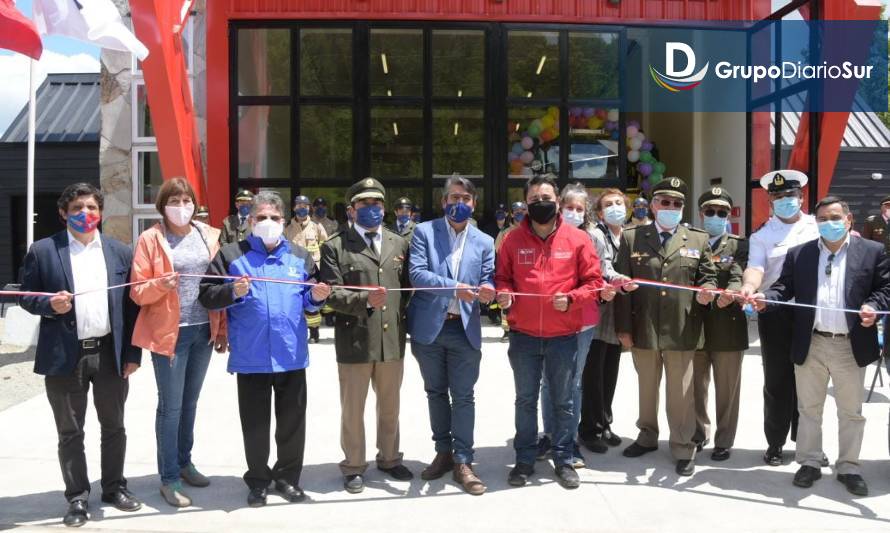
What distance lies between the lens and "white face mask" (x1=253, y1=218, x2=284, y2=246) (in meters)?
4.66

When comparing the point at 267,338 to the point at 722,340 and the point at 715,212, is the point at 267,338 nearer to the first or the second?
the point at 722,340

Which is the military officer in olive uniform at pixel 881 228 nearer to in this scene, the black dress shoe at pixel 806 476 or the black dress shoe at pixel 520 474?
the black dress shoe at pixel 806 476

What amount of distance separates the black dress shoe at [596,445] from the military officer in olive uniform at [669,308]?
17 centimetres

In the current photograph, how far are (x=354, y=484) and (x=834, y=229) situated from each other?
137 inches

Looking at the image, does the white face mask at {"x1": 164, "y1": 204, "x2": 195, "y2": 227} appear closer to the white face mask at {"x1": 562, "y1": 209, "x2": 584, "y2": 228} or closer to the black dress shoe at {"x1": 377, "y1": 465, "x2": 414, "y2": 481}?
the black dress shoe at {"x1": 377, "y1": 465, "x2": 414, "y2": 481}

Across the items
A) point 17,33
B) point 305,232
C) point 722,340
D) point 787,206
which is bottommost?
point 722,340

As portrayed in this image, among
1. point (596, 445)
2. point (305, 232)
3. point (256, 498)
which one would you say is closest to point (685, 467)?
point (596, 445)

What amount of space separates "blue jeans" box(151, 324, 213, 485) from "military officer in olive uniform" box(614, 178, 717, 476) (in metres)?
2.84

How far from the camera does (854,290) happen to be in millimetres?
4922

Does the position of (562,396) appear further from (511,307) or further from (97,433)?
(97,433)

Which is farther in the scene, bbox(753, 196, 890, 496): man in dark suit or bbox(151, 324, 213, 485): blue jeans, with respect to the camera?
bbox(753, 196, 890, 496): man in dark suit

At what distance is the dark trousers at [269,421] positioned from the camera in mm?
4684

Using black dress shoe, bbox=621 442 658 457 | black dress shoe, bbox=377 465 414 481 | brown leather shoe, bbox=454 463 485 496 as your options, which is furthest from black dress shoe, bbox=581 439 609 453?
black dress shoe, bbox=377 465 414 481

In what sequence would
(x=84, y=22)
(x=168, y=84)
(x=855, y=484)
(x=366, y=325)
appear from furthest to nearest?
1. (x=168, y=84)
2. (x=84, y=22)
3. (x=366, y=325)
4. (x=855, y=484)
